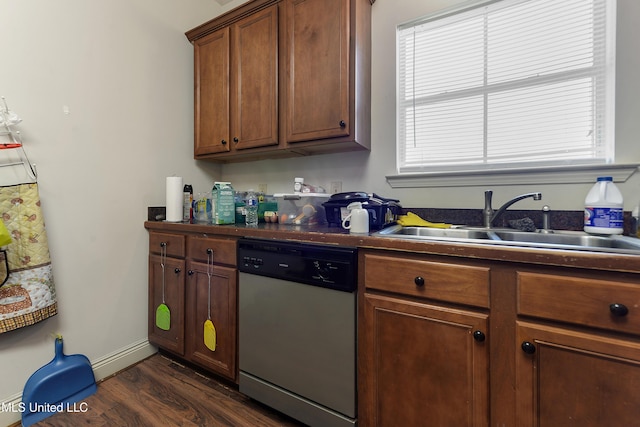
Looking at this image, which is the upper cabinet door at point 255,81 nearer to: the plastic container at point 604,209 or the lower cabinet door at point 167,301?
the lower cabinet door at point 167,301

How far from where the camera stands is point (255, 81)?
6.21ft

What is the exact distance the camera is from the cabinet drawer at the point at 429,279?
0.94m

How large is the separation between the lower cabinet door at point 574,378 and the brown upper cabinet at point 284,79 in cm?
125

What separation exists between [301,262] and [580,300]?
954 mm

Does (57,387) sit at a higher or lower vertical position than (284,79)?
lower

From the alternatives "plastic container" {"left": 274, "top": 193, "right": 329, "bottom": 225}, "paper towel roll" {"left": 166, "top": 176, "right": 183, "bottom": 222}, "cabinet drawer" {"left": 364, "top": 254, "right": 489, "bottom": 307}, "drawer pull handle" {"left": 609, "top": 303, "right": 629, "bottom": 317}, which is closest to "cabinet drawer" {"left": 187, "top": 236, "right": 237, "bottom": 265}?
"paper towel roll" {"left": 166, "top": 176, "right": 183, "bottom": 222}

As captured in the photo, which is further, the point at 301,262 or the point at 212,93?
the point at 212,93

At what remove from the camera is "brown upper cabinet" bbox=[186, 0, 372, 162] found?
160 cm

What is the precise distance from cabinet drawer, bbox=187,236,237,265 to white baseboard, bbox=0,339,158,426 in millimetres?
835

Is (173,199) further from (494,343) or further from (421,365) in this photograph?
(494,343)

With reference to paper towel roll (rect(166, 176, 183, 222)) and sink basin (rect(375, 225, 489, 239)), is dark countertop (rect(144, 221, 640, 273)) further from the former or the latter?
paper towel roll (rect(166, 176, 183, 222))

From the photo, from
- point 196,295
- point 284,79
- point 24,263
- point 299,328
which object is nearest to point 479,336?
point 299,328

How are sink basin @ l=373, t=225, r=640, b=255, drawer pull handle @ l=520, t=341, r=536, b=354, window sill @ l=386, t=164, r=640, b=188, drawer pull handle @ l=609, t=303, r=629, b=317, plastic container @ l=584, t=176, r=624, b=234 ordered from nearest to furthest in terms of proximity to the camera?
drawer pull handle @ l=609, t=303, r=629, b=317 → drawer pull handle @ l=520, t=341, r=536, b=354 → sink basin @ l=373, t=225, r=640, b=255 → plastic container @ l=584, t=176, r=624, b=234 → window sill @ l=386, t=164, r=640, b=188

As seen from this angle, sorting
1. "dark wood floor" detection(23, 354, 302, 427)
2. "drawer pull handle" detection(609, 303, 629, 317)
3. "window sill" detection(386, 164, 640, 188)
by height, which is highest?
"window sill" detection(386, 164, 640, 188)
